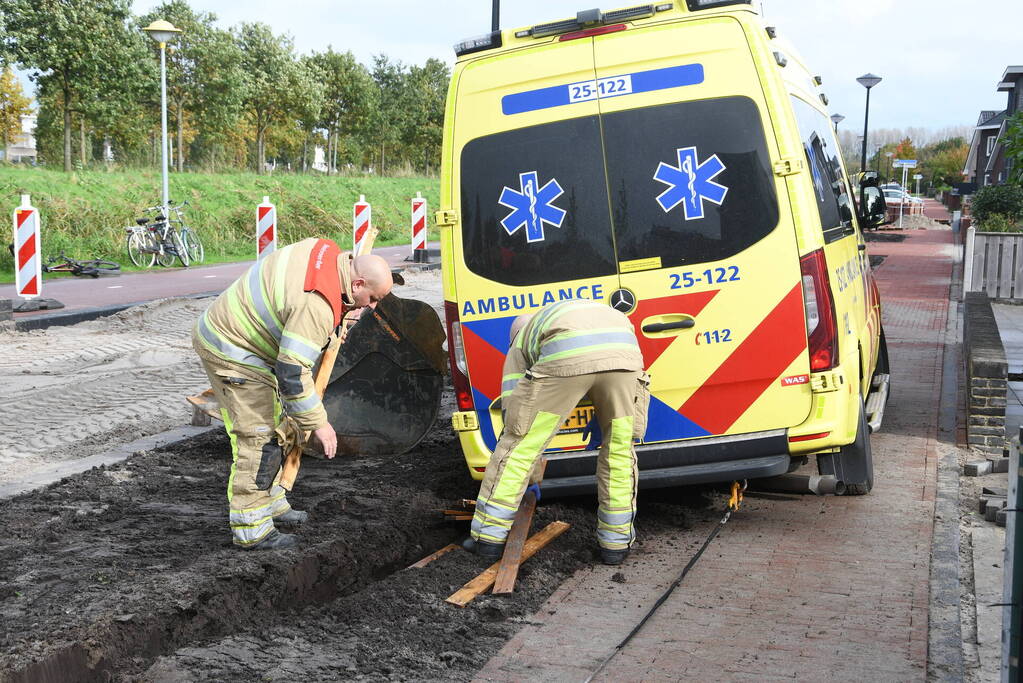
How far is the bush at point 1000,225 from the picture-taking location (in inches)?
766

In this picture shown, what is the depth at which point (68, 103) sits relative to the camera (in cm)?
2925

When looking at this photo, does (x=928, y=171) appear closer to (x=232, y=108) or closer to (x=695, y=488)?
(x=232, y=108)

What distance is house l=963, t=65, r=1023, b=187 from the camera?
5269 cm

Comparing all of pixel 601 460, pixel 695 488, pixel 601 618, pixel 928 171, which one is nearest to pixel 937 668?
pixel 601 618

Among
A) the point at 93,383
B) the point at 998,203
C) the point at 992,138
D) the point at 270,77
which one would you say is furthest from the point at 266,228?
the point at 992,138

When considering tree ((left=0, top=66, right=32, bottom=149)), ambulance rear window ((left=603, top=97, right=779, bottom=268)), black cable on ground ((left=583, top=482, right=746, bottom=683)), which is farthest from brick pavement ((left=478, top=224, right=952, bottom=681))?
tree ((left=0, top=66, right=32, bottom=149))

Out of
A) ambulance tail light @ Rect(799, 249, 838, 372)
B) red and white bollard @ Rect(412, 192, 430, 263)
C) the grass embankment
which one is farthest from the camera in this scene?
the grass embankment

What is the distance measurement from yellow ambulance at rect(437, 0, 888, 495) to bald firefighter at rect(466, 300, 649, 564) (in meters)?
0.31

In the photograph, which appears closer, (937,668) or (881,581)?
(937,668)

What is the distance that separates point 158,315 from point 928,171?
354ft

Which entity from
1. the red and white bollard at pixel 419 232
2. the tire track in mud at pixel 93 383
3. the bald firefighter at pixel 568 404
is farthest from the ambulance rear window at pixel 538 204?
the red and white bollard at pixel 419 232

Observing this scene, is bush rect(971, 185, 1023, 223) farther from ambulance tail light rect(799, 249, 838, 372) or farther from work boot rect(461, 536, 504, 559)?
work boot rect(461, 536, 504, 559)

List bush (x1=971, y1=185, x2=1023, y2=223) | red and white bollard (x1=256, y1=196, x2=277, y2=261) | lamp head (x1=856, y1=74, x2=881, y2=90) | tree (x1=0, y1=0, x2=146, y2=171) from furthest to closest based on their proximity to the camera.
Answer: lamp head (x1=856, y1=74, x2=881, y2=90)
tree (x1=0, y1=0, x2=146, y2=171)
bush (x1=971, y1=185, x2=1023, y2=223)
red and white bollard (x1=256, y1=196, x2=277, y2=261)

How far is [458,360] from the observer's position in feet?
18.3
